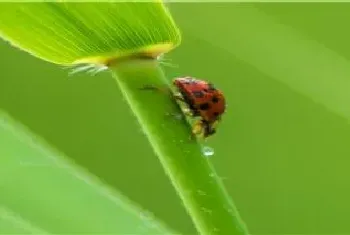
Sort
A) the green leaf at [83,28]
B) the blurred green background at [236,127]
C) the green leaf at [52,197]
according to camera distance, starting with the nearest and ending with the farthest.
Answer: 1. the green leaf at [83,28]
2. the green leaf at [52,197]
3. the blurred green background at [236,127]

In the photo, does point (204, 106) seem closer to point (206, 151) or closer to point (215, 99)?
point (215, 99)

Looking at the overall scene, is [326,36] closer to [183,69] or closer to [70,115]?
[183,69]

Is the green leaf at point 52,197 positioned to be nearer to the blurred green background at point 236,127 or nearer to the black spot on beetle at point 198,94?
the black spot on beetle at point 198,94

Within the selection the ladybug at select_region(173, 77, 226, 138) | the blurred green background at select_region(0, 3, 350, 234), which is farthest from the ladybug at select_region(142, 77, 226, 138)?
the blurred green background at select_region(0, 3, 350, 234)

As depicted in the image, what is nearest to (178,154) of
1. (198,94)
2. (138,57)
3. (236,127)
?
(138,57)

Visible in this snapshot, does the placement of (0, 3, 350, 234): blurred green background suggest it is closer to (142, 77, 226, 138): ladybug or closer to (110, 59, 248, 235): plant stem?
(142, 77, 226, 138): ladybug

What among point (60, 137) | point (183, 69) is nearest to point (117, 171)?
point (60, 137)

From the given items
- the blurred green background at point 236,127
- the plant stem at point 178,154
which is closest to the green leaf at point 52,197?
the plant stem at point 178,154
